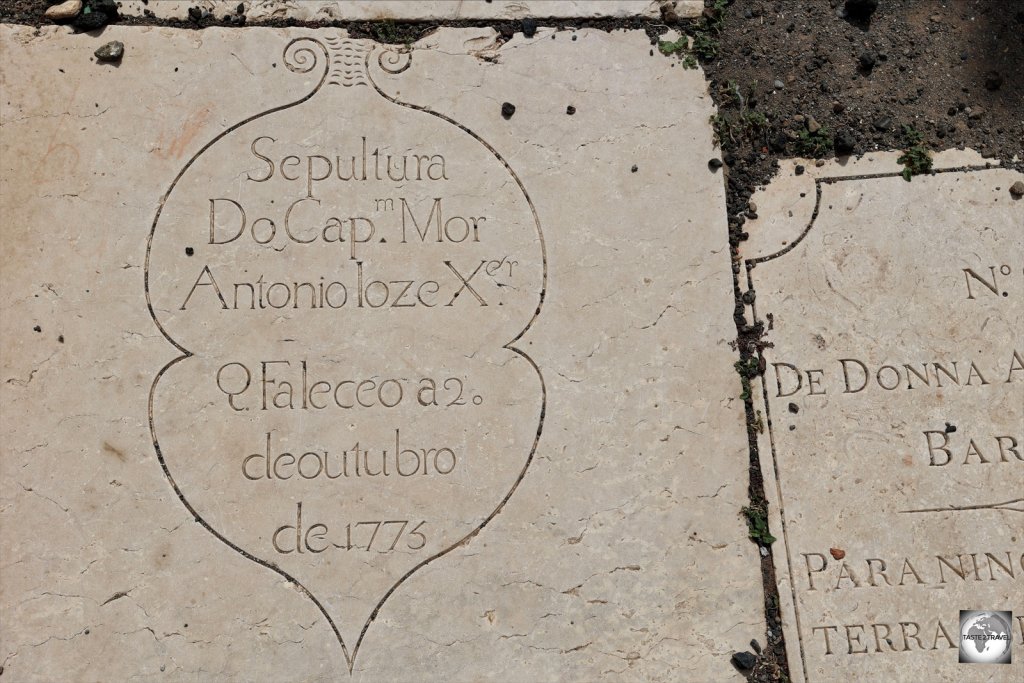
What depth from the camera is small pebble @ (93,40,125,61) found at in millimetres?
3518

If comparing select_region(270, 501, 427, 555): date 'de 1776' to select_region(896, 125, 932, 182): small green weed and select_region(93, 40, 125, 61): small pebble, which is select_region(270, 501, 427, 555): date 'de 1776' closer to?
select_region(93, 40, 125, 61): small pebble

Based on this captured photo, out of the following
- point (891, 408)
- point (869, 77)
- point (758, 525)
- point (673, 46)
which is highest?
point (673, 46)

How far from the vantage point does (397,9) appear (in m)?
3.62

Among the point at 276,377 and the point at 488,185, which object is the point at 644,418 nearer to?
the point at 488,185

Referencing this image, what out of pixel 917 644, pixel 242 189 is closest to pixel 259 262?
pixel 242 189

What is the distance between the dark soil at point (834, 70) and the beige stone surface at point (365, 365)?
0.34ft

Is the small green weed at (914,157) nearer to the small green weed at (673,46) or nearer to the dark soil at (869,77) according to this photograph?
the dark soil at (869,77)

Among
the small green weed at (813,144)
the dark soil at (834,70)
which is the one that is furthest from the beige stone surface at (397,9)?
the small green weed at (813,144)

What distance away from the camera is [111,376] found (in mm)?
3334

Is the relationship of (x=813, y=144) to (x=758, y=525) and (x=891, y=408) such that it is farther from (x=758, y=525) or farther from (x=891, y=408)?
(x=758, y=525)

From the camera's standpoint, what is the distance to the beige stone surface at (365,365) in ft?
10.6

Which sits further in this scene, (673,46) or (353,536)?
(673,46)

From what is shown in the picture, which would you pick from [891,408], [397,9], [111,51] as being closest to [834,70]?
[891,408]

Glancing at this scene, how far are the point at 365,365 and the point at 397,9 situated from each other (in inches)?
60.9
